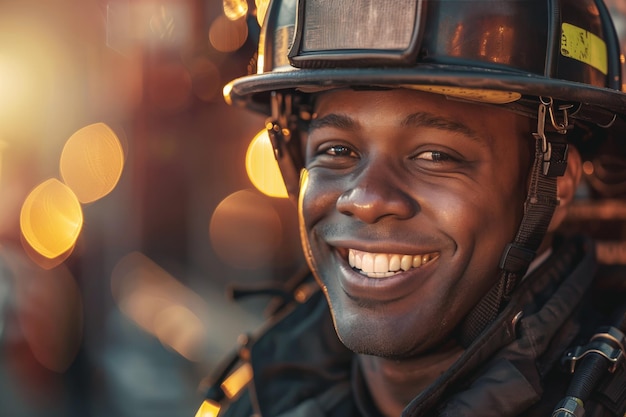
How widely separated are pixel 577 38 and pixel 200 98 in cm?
556

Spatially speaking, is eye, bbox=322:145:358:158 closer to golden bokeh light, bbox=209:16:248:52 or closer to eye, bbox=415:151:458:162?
eye, bbox=415:151:458:162

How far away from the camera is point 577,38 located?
2.28 metres

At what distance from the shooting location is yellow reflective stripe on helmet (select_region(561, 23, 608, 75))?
2232mm

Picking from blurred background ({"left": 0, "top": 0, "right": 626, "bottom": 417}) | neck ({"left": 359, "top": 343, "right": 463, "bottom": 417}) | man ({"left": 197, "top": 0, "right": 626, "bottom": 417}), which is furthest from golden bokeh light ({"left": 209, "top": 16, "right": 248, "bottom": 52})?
neck ({"left": 359, "top": 343, "right": 463, "bottom": 417})

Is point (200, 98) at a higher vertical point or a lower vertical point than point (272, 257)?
higher

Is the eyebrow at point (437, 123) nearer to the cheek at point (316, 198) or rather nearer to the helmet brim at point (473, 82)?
the helmet brim at point (473, 82)

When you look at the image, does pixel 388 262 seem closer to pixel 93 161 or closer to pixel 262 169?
pixel 262 169

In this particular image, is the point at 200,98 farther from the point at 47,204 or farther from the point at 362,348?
the point at 362,348

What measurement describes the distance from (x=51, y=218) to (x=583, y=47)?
6.58 meters

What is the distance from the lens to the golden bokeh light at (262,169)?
7.39 metres

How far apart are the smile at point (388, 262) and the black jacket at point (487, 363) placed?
26 cm

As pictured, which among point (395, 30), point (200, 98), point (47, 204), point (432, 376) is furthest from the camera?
point (47, 204)

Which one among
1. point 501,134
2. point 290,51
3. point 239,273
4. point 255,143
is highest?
point 290,51

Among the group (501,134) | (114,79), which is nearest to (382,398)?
(501,134)
